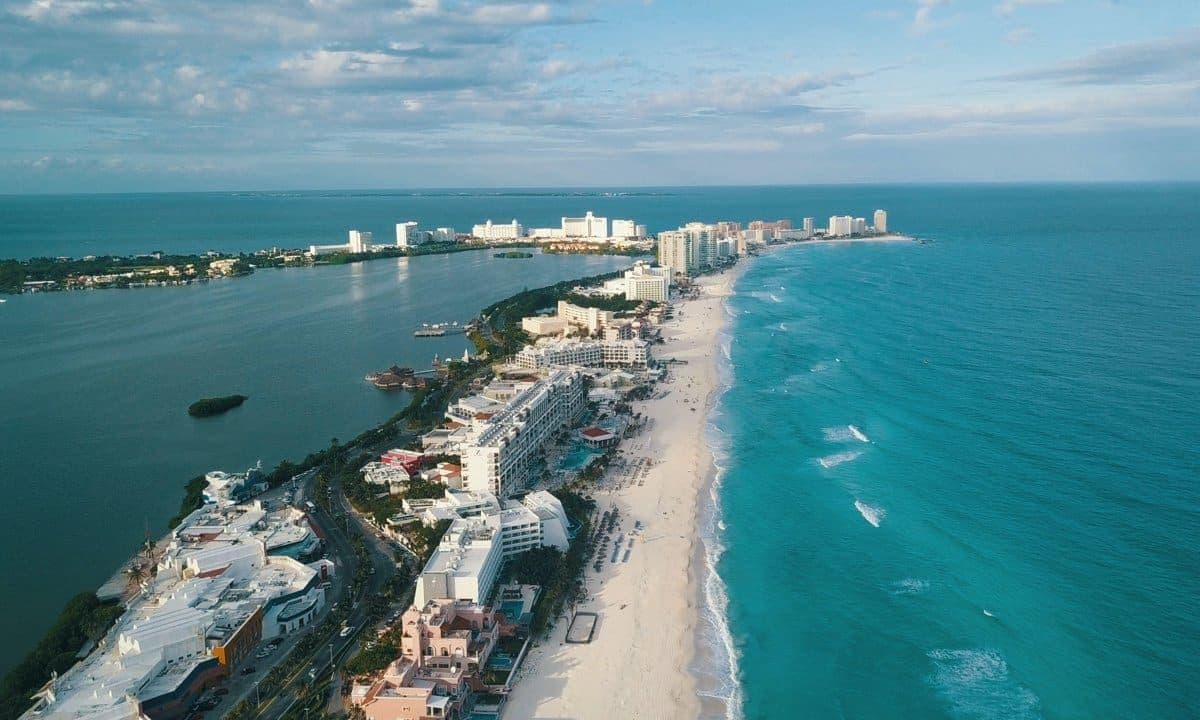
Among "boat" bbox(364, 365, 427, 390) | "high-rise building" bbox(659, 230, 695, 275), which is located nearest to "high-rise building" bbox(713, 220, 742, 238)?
"high-rise building" bbox(659, 230, 695, 275)

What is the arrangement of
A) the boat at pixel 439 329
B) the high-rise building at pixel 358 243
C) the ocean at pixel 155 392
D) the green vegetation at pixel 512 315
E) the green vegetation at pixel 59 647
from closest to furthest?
the green vegetation at pixel 59 647
the ocean at pixel 155 392
the green vegetation at pixel 512 315
the boat at pixel 439 329
the high-rise building at pixel 358 243

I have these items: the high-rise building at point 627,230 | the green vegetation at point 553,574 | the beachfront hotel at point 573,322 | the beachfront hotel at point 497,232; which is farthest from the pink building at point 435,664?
the beachfront hotel at point 497,232

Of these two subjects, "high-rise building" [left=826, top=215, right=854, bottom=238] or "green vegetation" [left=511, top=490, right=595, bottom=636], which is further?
"high-rise building" [left=826, top=215, right=854, bottom=238]

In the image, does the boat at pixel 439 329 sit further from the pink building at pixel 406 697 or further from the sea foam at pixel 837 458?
the pink building at pixel 406 697

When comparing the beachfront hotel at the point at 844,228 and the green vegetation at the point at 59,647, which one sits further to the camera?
the beachfront hotel at the point at 844,228

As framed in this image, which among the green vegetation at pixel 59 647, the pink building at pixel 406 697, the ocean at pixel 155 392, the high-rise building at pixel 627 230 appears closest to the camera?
the pink building at pixel 406 697

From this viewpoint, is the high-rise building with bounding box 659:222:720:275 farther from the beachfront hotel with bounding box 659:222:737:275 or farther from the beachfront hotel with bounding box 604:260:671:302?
the beachfront hotel with bounding box 604:260:671:302

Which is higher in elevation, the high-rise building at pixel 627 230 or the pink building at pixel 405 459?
the high-rise building at pixel 627 230
